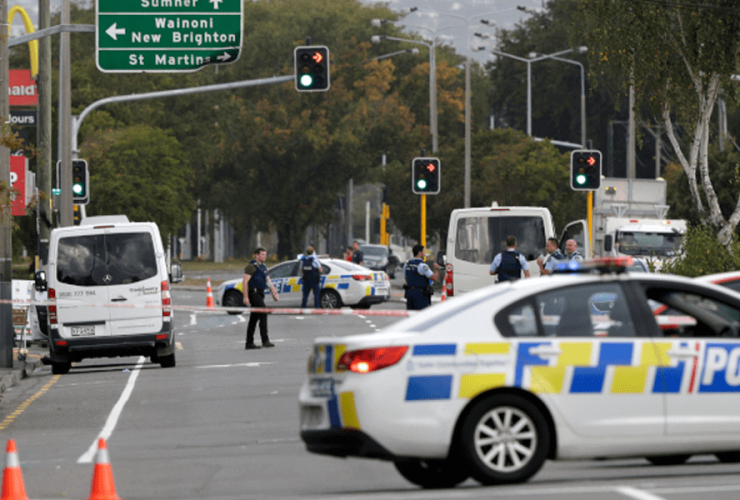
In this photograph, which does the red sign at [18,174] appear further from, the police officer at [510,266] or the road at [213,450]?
the police officer at [510,266]

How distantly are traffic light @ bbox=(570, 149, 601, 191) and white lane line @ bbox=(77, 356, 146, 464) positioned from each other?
11802 mm

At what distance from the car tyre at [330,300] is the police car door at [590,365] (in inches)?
982

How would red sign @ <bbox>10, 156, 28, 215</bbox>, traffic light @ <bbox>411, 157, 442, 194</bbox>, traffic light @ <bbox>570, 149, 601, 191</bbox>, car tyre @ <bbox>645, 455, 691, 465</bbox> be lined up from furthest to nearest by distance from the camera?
traffic light @ <bbox>411, 157, 442, 194</bbox>
traffic light @ <bbox>570, 149, 601, 191</bbox>
red sign @ <bbox>10, 156, 28, 215</bbox>
car tyre @ <bbox>645, 455, 691, 465</bbox>

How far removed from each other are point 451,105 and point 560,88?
6317mm

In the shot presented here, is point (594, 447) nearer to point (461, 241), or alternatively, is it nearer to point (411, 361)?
point (411, 361)

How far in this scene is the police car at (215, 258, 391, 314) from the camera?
34.1 m

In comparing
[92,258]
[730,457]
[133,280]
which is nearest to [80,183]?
[92,258]

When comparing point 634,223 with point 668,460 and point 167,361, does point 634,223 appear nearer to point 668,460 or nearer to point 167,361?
point 167,361

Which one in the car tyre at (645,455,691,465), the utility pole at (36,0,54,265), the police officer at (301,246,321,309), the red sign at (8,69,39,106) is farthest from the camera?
the police officer at (301,246,321,309)

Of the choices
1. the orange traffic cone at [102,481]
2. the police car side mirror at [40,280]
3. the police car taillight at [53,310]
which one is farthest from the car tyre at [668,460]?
the police car side mirror at [40,280]

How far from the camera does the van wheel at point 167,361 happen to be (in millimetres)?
20266

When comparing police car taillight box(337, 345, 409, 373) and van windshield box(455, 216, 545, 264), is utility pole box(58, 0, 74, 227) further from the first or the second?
police car taillight box(337, 345, 409, 373)

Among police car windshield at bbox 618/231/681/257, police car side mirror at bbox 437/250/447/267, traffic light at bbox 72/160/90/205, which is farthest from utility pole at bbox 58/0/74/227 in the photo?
police car windshield at bbox 618/231/681/257

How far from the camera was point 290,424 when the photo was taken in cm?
1290
